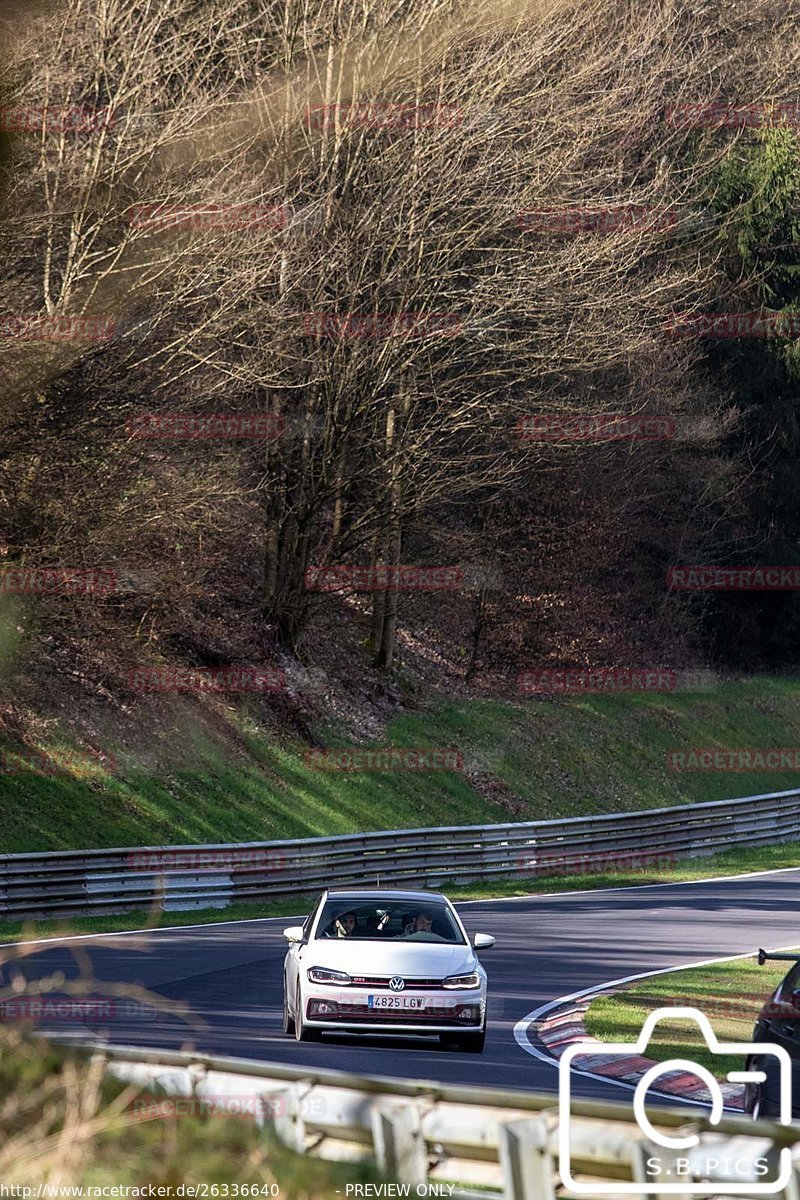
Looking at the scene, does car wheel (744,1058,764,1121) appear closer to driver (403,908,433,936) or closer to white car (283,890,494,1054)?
white car (283,890,494,1054)

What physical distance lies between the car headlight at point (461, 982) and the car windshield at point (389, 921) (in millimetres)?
580

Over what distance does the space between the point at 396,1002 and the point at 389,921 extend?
119 cm

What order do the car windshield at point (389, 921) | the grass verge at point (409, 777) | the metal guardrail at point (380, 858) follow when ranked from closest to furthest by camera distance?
the car windshield at point (389, 921)
the metal guardrail at point (380, 858)
the grass verge at point (409, 777)

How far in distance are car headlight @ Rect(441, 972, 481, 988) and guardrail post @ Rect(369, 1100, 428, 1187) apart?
9.45 m

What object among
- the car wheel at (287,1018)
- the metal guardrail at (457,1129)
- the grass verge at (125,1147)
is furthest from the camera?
the car wheel at (287,1018)

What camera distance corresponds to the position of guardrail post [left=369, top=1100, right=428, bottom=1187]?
4477mm

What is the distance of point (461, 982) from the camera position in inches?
548

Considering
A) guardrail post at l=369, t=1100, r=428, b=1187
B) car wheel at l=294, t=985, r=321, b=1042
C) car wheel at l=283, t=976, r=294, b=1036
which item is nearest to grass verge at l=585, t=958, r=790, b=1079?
car wheel at l=294, t=985, r=321, b=1042

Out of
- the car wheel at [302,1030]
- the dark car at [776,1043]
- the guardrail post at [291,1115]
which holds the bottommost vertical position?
the car wheel at [302,1030]

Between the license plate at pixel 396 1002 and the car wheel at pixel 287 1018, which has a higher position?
the license plate at pixel 396 1002

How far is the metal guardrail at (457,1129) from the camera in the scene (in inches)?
161

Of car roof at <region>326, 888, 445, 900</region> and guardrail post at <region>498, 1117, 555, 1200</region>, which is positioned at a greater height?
guardrail post at <region>498, 1117, 555, 1200</region>

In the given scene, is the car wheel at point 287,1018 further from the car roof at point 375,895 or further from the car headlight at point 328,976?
the car roof at point 375,895

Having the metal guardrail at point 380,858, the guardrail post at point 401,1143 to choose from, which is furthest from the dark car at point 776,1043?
the metal guardrail at point 380,858
